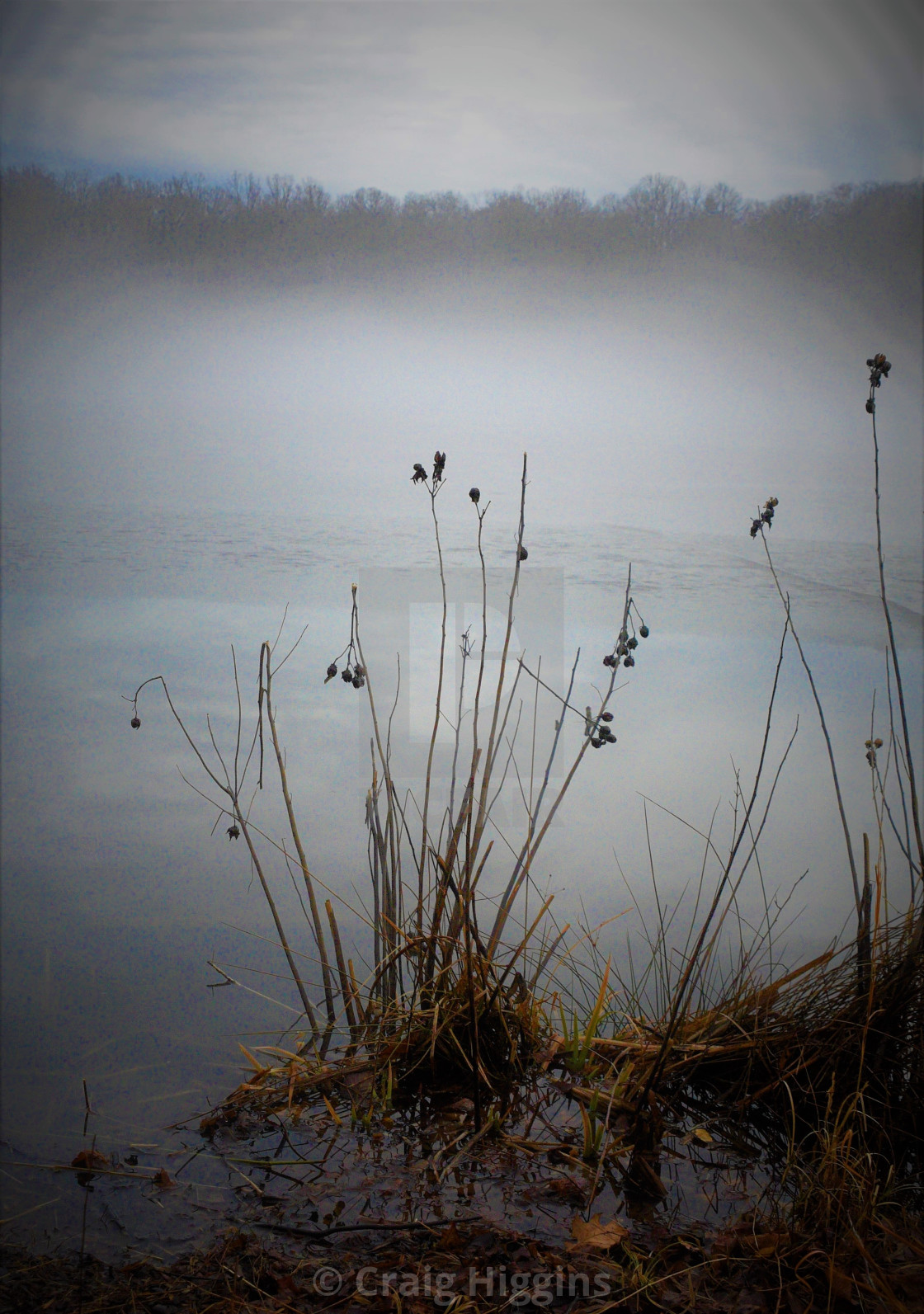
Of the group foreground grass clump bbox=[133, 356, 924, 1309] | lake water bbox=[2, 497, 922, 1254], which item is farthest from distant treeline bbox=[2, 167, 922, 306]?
foreground grass clump bbox=[133, 356, 924, 1309]

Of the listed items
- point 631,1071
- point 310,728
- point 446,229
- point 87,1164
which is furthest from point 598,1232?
point 446,229

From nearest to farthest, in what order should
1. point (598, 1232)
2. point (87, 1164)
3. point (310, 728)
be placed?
1. point (598, 1232)
2. point (87, 1164)
3. point (310, 728)

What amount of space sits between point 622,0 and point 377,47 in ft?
1.85

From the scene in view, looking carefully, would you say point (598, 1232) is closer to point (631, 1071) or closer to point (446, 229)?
point (631, 1071)

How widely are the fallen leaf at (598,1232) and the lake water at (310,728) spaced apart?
2.59 ft

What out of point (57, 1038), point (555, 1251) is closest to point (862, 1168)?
point (555, 1251)

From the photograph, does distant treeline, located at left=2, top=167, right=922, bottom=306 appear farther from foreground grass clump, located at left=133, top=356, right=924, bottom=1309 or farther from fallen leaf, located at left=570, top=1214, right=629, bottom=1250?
fallen leaf, located at left=570, top=1214, right=629, bottom=1250

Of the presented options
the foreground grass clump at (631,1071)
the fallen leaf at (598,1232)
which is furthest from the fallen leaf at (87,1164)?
the fallen leaf at (598,1232)

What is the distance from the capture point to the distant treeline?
2.12m

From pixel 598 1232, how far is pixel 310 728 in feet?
4.10

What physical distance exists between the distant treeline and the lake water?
2.09ft

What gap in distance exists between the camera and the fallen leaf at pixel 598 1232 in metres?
0.94

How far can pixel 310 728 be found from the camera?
2.00 m

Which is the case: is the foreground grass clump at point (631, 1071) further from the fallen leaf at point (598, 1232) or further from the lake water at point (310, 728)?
the lake water at point (310, 728)
